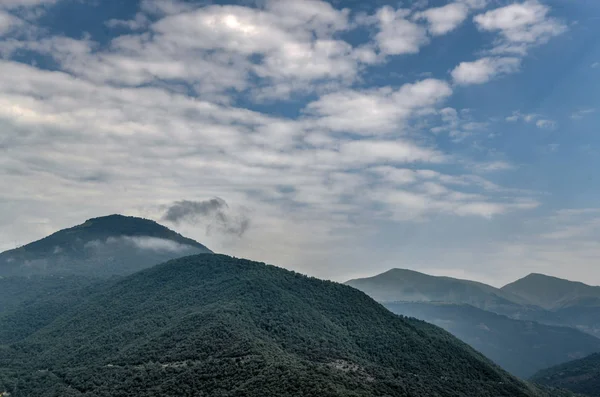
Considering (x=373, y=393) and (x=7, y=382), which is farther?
(x=7, y=382)

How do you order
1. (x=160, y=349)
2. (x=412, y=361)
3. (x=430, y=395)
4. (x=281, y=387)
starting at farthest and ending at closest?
(x=412, y=361) < (x=160, y=349) < (x=430, y=395) < (x=281, y=387)

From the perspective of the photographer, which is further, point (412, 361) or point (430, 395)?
point (412, 361)

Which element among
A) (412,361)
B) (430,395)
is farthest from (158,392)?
(412,361)

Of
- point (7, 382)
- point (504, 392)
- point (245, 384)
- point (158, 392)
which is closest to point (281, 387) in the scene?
point (245, 384)

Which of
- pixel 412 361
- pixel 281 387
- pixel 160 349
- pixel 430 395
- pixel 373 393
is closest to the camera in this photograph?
pixel 281 387

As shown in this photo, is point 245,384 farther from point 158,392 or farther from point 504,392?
point 504,392

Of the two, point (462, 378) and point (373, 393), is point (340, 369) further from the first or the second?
point (462, 378)

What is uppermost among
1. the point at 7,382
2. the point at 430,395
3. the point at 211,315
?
the point at 211,315

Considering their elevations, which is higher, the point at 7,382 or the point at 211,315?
the point at 211,315

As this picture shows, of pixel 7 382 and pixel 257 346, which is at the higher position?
pixel 257 346
